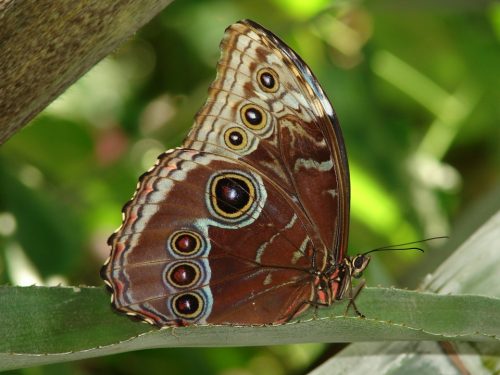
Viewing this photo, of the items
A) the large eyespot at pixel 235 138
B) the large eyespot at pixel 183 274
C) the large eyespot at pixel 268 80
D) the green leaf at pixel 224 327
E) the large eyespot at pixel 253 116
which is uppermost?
the large eyespot at pixel 268 80

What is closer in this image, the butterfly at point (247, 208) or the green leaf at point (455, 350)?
the green leaf at point (455, 350)

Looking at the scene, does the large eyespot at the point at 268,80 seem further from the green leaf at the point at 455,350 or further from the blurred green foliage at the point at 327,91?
Result: the blurred green foliage at the point at 327,91

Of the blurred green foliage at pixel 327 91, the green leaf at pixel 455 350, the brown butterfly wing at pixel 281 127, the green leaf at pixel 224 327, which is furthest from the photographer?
the blurred green foliage at pixel 327 91

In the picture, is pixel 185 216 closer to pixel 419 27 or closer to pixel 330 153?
pixel 330 153

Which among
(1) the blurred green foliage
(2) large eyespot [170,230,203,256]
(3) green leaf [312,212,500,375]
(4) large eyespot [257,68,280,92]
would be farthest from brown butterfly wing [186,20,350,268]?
(1) the blurred green foliage

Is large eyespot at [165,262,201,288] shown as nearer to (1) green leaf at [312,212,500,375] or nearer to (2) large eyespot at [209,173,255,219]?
(2) large eyespot at [209,173,255,219]

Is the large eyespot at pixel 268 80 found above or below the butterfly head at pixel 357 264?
above

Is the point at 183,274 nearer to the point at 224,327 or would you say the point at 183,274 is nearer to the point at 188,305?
the point at 188,305

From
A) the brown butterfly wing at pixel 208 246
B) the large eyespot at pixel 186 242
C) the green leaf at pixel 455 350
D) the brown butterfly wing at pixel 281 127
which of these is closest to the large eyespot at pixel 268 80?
the brown butterfly wing at pixel 281 127
